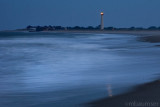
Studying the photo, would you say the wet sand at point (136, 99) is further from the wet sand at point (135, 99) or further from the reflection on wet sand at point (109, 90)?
the reflection on wet sand at point (109, 90)

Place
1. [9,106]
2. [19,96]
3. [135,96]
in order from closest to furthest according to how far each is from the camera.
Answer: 1. [9,106]
2. [135,96]
3. [19,96]

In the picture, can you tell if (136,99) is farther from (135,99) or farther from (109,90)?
(109,90)

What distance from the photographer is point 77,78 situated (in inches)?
374

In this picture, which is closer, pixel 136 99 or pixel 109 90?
pixel 136 99

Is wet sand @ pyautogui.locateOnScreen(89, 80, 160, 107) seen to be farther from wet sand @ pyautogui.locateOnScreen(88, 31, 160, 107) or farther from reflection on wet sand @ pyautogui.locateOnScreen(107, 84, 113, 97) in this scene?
reflection on wet sand @ pyautogui.locateOnScreen(107, 84, 113, 97)

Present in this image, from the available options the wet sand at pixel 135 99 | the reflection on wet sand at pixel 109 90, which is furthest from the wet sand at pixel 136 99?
the reflection on wet sand at pixel 109 90

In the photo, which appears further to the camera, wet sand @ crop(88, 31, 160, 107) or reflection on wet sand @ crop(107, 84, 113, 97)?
reflection on wet sand @ crop(107, 84, 113, 97)

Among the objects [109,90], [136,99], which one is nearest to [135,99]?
[136,99]

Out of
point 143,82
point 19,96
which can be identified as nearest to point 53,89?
point 19,96

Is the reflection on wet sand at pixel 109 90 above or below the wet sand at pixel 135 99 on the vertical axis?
below

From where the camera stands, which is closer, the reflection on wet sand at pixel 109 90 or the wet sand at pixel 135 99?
the wet sand at pixel 135 99

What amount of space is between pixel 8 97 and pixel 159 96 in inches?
120

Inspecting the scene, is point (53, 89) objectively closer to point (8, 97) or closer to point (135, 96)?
point (8, 97)

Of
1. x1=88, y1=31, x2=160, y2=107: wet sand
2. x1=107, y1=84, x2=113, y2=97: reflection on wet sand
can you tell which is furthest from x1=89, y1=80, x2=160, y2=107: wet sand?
x1=107, y1=84, x2=113, y2=97: reflection on wet sand
